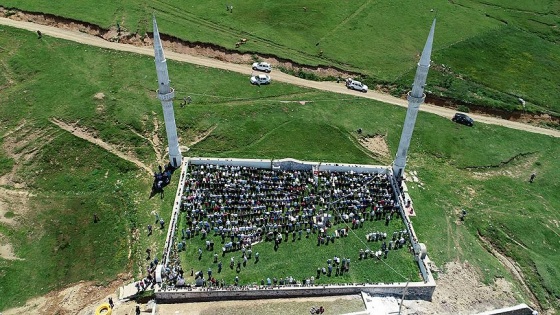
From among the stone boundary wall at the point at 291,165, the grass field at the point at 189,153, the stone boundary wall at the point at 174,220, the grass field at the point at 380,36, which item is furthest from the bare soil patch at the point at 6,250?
the grass field at the point at 380,36

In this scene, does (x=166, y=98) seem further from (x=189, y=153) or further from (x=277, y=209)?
(x=277, y=209)

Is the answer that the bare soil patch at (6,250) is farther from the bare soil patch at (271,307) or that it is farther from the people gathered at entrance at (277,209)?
the bare soil patch at (271,307)

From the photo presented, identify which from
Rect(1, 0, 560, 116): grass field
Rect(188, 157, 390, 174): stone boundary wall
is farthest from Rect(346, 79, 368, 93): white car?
Rect(188, 157, 390, 174): stone boundary wall

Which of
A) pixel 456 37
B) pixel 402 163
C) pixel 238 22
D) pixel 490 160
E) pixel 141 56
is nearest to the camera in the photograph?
pixel 402 163

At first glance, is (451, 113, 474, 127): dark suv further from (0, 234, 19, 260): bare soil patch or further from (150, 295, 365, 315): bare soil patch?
(0, 234, 19, 260): bare soil patch

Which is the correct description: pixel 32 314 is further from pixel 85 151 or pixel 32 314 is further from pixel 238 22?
pixel 238 22

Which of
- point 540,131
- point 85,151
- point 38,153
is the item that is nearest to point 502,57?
point 540,131

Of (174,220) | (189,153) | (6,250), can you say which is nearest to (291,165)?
(189,153)
